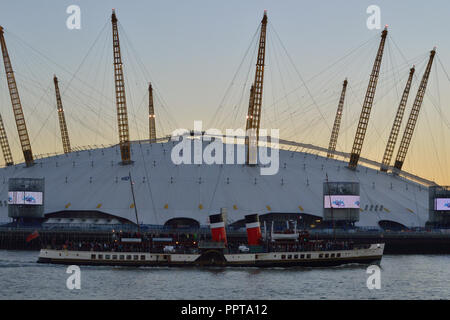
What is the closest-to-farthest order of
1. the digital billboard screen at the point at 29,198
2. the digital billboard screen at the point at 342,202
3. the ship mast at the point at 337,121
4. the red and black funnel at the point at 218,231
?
the red and black funnel at the point at 218,231 < the digital billboard screen at the point at 342,202 < the digital billboard screen at the point at 29,198 < the ship mast at the point at 337,121

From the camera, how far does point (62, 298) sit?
8138cm

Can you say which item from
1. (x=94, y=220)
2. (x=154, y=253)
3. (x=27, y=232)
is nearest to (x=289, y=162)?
(x=94, y=220)

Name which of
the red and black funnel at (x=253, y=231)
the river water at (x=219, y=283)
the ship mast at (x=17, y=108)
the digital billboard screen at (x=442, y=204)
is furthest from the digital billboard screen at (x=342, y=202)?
the ship mast at (x=17, y=108)

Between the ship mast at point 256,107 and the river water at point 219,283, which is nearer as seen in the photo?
the river water at point 219,283

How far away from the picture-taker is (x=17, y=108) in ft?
582

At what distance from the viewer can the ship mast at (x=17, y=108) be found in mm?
170625

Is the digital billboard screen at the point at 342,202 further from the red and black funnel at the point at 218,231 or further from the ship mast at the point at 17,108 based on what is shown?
the ship mast at the point at 17,108

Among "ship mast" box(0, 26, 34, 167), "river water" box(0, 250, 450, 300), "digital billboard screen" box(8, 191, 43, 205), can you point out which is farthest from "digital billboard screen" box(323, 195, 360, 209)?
"ship mast" box(0, 26, 34, 167)

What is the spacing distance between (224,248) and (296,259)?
8.73 m

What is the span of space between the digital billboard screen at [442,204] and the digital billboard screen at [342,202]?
1573 centimetres

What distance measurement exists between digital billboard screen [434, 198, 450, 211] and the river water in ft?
135

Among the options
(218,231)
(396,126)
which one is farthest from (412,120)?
(218,231)

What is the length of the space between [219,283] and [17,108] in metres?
97.0
